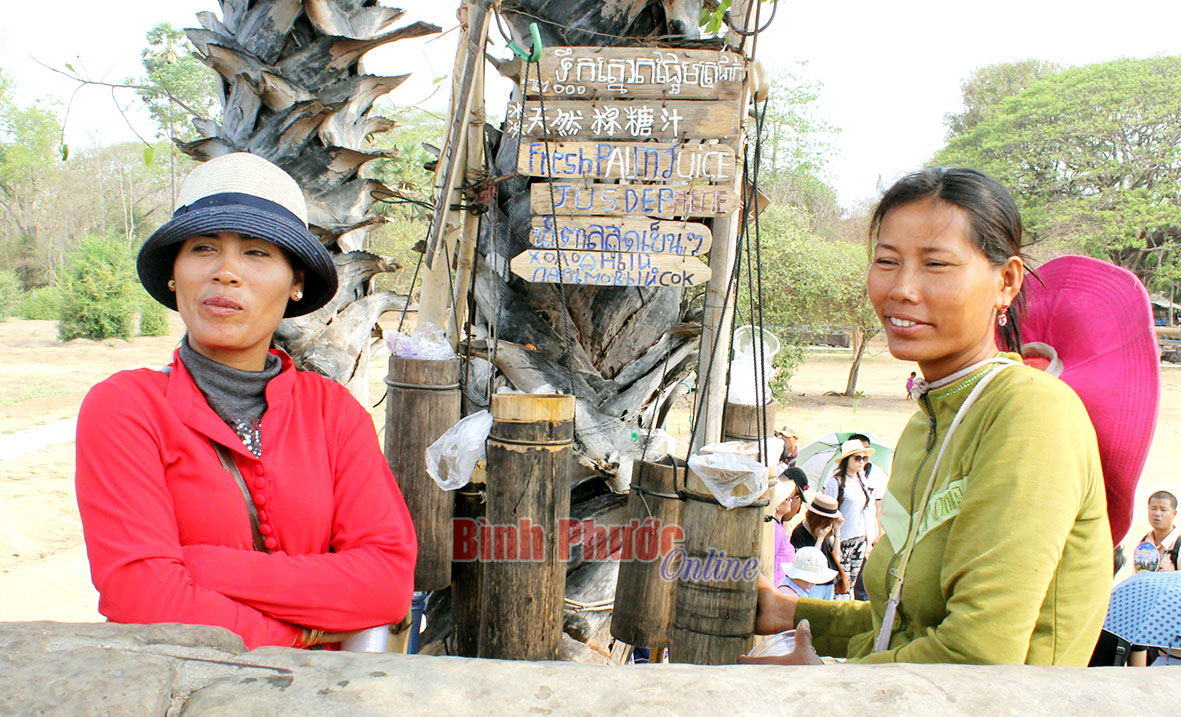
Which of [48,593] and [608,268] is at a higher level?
[608,268]

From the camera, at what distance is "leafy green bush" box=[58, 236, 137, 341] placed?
784 inches

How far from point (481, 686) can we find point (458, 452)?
3.37 ft

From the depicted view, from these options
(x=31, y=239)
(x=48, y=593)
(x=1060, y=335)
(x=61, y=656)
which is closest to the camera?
(x=61, y=656)

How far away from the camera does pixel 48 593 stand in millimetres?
6219

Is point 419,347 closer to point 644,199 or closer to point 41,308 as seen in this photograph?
point 644,199

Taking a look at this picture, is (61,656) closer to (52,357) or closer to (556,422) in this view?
(556,422)

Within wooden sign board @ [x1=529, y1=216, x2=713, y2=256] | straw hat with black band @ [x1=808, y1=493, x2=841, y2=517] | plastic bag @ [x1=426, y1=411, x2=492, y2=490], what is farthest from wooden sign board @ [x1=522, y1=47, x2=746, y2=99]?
straw hat with black band @ [x1=808, y1=493, x2=841, y2=517]

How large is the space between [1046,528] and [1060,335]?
61cm

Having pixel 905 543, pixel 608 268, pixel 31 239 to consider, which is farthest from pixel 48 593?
pixel 31 239

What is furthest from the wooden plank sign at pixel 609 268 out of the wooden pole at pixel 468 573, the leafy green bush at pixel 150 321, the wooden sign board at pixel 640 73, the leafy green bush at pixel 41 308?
the leafy green bush at pixel 41 308

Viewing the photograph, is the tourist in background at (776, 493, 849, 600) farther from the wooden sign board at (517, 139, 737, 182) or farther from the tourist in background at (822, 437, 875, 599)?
the wooden sign board at (517, 139, 737, 182)

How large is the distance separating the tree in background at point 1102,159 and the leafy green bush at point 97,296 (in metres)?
25.3

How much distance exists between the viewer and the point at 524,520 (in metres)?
1.79

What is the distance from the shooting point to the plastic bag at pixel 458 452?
191 cm
